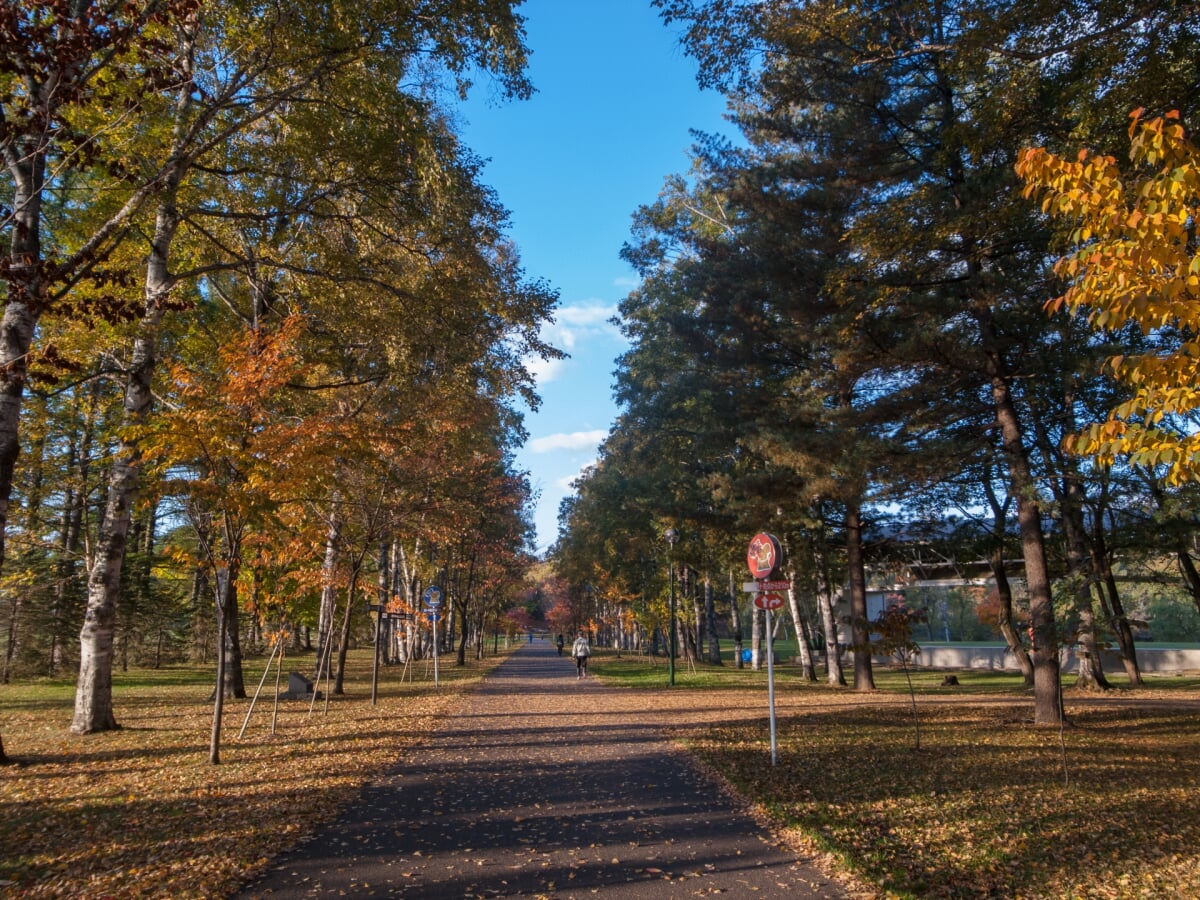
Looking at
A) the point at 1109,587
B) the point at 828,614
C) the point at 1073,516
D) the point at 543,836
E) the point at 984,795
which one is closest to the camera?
the point at 543,836

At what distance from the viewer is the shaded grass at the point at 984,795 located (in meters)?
5.00

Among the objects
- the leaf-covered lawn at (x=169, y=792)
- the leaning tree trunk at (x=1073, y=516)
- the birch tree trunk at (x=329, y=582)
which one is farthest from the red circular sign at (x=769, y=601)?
the birch tree trunk at (x=329, y=582)

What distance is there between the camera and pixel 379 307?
1312 cm

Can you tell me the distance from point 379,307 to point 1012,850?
39.2 feet

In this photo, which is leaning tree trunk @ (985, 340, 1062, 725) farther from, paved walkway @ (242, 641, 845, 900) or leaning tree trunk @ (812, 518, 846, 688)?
leaning tree trunk @ (812, 518, 846, 688)

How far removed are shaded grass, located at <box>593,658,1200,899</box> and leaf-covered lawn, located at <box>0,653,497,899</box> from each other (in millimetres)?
4326

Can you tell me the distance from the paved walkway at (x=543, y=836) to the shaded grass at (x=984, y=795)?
0.64m

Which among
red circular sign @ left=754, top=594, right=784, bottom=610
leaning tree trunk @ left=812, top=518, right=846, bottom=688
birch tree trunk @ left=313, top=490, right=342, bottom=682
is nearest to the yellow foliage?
red circular sign @ left=754, top=594, right=784, bottom=610

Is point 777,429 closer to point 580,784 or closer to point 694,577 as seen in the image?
point 580,784

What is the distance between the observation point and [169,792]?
23.2ft

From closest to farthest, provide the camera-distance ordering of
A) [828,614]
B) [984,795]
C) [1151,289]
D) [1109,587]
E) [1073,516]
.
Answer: [1151,289] → [984,795] → [1073,516] → [1109,587] → [828,614]

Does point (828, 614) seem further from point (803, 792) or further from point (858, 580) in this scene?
point (803, 792)

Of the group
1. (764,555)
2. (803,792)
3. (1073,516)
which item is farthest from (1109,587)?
(803,792)

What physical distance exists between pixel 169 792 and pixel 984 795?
26.8 ft
